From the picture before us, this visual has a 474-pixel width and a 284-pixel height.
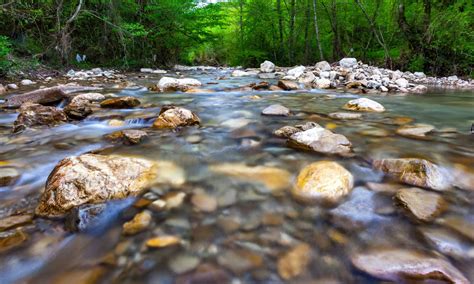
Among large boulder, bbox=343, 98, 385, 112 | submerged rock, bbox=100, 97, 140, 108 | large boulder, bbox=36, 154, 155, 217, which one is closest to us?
large boulder, bbox=36, 154, 155, 217

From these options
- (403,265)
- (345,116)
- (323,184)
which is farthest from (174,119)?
(403,265)

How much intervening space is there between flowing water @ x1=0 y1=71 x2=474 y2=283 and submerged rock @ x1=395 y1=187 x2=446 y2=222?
0.14 ft

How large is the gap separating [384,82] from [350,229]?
6.15m

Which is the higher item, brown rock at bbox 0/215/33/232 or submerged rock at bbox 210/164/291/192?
submerged rock at bbox 210/164/291/192

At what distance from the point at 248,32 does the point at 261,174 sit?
51.3ft

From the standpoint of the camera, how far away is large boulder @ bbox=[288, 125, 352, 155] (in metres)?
2.13

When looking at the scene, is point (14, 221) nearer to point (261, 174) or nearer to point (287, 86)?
point (261, 174)

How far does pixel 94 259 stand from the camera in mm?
1189

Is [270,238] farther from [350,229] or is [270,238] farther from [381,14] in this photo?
[381,14]

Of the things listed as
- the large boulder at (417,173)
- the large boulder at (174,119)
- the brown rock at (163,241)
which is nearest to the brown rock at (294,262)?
the brown rock at (163,241)

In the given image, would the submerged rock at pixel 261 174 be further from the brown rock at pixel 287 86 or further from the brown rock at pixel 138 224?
the brown rock at pixel 287 86

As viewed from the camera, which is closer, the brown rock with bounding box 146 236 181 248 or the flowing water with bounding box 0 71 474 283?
the flowing water with bounding box 0 71 474 283

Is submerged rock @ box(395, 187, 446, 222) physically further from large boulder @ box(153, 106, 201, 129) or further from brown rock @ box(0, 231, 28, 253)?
large boulder @ box(153, 106, 201, 129)

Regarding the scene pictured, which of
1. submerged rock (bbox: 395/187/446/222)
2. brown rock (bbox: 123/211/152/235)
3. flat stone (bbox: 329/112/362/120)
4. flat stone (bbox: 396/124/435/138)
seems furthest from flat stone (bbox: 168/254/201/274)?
flat stone (bbox: 329/112/362/120)
